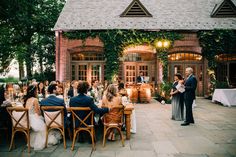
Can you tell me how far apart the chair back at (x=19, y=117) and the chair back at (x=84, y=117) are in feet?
3.08

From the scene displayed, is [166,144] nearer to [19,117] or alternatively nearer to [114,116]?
[114,116]

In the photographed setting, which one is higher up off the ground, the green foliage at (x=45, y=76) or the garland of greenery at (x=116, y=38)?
the garland of greenery at (x=116, y=38)

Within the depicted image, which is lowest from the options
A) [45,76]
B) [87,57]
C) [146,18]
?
[45,76]

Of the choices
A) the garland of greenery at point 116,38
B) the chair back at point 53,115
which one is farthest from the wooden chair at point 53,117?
the garland of greenery at point 116,38

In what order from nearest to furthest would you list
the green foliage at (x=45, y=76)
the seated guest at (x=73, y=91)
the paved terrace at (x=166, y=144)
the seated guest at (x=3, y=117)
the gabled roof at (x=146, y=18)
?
the paved terrace at (x=166, y=144)
the seated guest at (x=3, y=117)
the seated guest at (x=73, y=91)
the gabled roof at (x=146, y=18)
the green foliage at (x=45, y=76)

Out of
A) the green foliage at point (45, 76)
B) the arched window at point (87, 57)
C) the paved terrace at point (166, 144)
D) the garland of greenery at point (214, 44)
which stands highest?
the garland of greenery at point (214, 44)

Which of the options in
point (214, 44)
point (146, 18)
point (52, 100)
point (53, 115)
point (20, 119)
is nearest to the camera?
point (20, 119)

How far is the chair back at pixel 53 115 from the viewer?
17.2ft

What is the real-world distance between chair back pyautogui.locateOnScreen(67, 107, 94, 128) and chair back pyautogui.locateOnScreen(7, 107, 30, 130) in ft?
3.08

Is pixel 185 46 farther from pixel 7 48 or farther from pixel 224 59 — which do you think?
pixel 7 48

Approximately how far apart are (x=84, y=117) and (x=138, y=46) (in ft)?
36.1

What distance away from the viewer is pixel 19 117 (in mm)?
5281

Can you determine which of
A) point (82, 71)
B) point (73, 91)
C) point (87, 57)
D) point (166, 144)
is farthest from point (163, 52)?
point (166, 144)

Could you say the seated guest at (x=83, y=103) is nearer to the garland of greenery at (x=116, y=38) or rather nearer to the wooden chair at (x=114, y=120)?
the wooden chair at (x=114, y=120)
